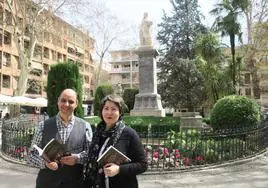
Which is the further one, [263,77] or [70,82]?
[263,77]

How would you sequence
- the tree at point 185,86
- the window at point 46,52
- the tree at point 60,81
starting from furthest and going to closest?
the window at point 46,52 → the tree at point 185,86 → the tree at point 60,81

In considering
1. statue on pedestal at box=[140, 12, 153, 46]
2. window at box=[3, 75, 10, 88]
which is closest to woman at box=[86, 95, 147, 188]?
statue on pedestal at box=[140, 12, 153, 46]

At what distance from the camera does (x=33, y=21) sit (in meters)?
28.4

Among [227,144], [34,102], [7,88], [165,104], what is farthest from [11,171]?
[7,88]

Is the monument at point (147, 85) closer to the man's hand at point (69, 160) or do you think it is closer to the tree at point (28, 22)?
the tree at point (28, 22)

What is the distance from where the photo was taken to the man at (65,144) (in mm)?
3350

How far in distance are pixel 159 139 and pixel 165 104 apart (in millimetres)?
25915

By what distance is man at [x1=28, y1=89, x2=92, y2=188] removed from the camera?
335 cm

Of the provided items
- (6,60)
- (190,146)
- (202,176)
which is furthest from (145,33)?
(6,60)

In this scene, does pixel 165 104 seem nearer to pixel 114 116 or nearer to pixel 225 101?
pixel 225 101

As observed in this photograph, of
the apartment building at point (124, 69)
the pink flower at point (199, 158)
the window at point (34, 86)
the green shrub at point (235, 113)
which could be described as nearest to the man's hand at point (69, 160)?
the pink flower at point (199, 158)

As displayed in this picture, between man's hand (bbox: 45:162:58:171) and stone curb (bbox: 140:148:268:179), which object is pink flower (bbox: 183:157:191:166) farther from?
man's hand (bbox: 45:162:58:171)

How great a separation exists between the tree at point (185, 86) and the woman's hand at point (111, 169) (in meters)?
31.7

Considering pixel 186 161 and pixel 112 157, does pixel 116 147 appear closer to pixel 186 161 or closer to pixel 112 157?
pixel 112 157
